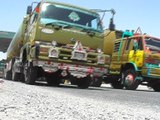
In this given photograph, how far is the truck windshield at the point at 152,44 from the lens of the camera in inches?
631

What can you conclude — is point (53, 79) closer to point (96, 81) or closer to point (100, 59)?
point (96, 81)

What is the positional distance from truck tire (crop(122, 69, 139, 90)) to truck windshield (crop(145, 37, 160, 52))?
116cm

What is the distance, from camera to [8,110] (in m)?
5.38

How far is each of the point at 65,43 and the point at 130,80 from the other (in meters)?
4.50

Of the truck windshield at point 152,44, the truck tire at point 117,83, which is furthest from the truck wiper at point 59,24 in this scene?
the truck tire at point 117,83

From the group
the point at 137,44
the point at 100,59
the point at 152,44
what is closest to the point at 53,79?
the point at 100,59

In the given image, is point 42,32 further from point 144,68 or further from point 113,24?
point 144,68

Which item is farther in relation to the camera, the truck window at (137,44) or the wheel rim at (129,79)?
the wheel rim at (129,79)

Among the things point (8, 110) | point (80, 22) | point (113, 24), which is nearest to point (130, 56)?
point (113, 24)

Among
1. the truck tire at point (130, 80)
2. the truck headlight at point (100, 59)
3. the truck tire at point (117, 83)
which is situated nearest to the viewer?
the truck headlight at point (100, 59)

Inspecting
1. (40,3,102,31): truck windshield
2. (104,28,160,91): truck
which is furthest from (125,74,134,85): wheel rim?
(40,3,102,31): truck windshield

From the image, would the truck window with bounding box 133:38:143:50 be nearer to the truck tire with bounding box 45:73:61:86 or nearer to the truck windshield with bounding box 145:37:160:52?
the truck windshield with bounding box 145:37:160:52

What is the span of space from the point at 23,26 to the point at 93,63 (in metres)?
4.43

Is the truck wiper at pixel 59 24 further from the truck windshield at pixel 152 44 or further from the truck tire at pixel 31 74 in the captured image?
the truck windshield at pixel 152 44
